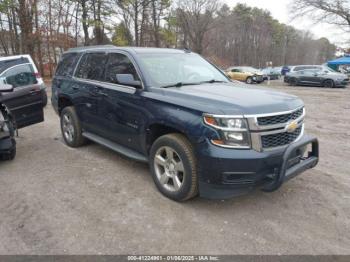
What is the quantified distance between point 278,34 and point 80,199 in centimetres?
7803

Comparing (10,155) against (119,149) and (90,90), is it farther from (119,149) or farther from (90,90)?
(119,149)

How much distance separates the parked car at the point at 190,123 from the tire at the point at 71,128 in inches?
16.5

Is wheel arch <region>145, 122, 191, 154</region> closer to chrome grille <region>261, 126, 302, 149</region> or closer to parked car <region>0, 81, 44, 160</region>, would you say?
chrome grille <region>261, 126, 302, 149</region>

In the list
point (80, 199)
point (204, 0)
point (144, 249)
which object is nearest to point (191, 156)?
point (144, 249)

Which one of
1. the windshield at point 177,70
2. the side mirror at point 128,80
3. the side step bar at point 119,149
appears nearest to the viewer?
the side mirror at point 128,80

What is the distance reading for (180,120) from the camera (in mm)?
3488

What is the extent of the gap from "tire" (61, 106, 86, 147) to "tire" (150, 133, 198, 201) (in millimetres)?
2233

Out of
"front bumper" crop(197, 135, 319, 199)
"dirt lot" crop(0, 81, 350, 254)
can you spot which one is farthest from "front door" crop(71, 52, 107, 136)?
"front bumper" crop(197, 135, 319, 199)

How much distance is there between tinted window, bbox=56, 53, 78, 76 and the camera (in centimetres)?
578

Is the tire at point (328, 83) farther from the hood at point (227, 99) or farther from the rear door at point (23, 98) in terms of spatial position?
the rear door at point (23, 98)

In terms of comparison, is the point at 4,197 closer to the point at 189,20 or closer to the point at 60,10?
the point at 60,10

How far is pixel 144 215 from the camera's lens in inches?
139

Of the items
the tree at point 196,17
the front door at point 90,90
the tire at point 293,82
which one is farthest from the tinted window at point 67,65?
the tree at point 196,17

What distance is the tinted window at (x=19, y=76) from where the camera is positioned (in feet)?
21.9
